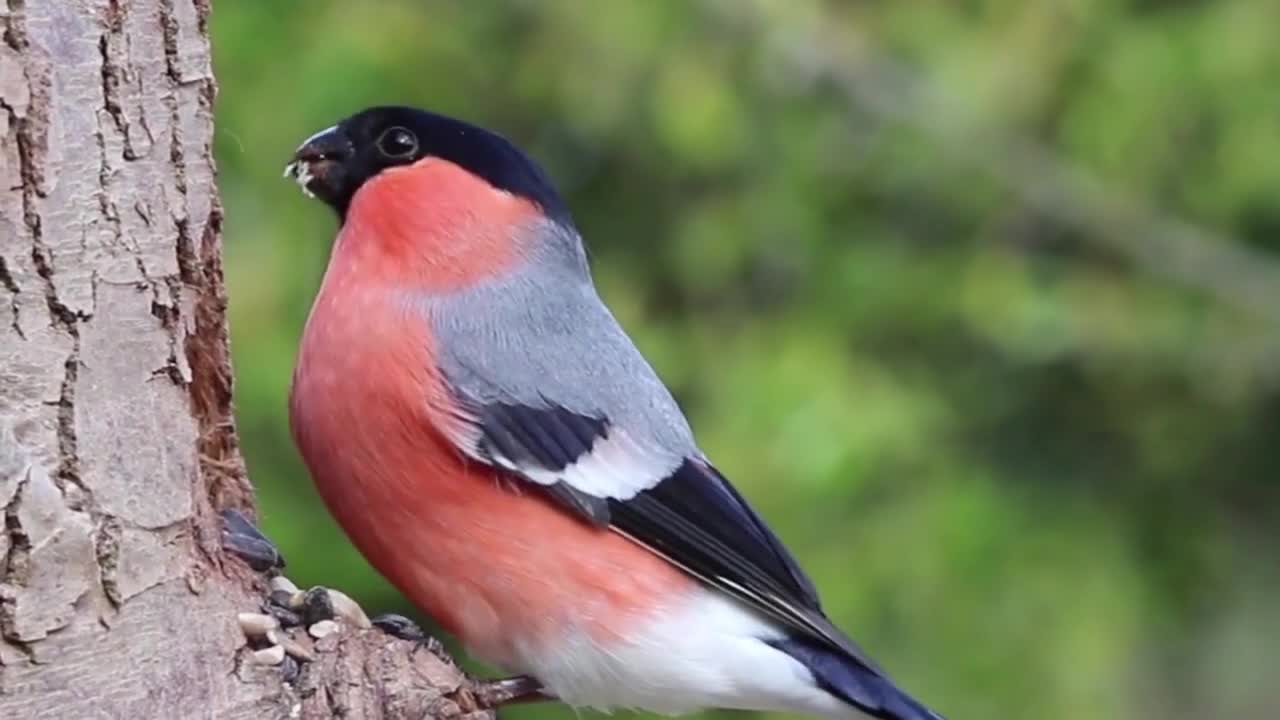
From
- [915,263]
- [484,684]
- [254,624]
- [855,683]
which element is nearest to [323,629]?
[254,624]

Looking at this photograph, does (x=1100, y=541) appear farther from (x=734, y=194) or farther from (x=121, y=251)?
(x=121, y=251)

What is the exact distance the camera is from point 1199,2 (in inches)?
202

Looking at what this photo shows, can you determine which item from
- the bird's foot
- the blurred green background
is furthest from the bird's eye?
the blurred green background

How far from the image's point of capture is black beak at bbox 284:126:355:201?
2.90 meters

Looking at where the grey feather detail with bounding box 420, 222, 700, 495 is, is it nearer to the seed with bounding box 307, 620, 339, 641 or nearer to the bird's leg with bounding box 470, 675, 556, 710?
the bird's leg with bounding box 470, 675, 556, 710

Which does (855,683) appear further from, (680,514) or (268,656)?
(268,656)

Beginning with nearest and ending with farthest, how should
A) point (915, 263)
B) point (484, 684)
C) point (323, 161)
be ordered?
1. point (484, 684)
2. point (323, 161)
3. point (915, 263)

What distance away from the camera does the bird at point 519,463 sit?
2541 mm

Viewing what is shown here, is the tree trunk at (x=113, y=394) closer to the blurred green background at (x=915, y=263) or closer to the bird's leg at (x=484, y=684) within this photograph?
the bird's leg at (x=484, y=684)

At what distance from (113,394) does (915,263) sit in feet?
10.8

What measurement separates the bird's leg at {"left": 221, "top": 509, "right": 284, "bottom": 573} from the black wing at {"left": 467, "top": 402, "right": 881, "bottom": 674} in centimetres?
35

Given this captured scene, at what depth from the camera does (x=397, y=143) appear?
2.93 metres

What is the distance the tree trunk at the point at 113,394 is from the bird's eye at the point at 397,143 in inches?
27.2

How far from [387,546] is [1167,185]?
10.6 feet
